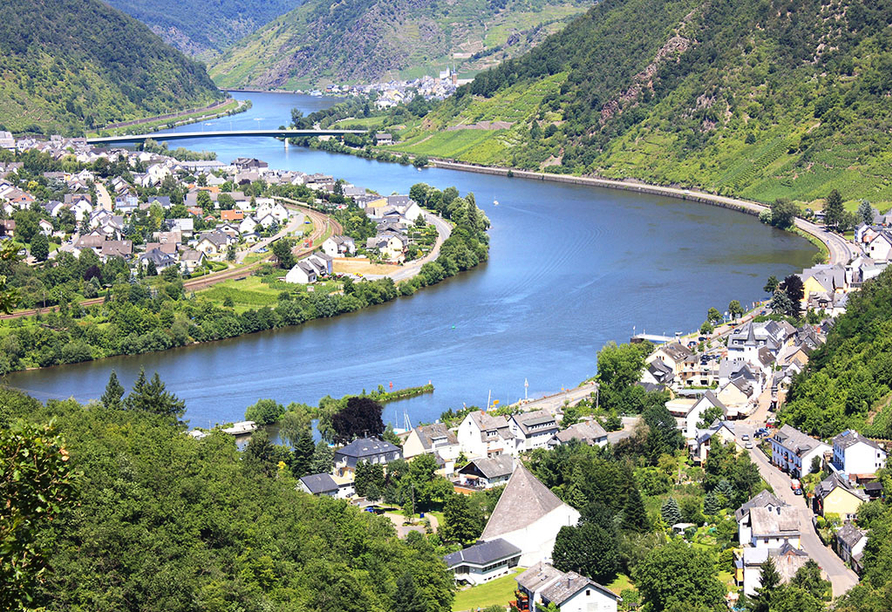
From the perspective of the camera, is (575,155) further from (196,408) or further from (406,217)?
(196,408)

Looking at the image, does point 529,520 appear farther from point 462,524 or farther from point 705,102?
point 705,102

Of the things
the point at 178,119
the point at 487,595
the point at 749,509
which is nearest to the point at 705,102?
the point at 178,119

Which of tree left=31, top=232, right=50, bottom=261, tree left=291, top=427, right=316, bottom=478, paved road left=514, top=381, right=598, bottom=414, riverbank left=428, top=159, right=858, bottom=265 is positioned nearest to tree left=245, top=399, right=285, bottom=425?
tree left=291, top=427, right=316, bottom=478

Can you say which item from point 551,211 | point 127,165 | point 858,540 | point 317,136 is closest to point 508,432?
point 858,540

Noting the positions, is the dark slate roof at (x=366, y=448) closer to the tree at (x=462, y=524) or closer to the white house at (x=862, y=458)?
the tree at (x=462, y=524)

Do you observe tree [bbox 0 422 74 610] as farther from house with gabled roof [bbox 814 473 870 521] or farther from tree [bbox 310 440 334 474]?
tree [bbox 310 440 334 474]
